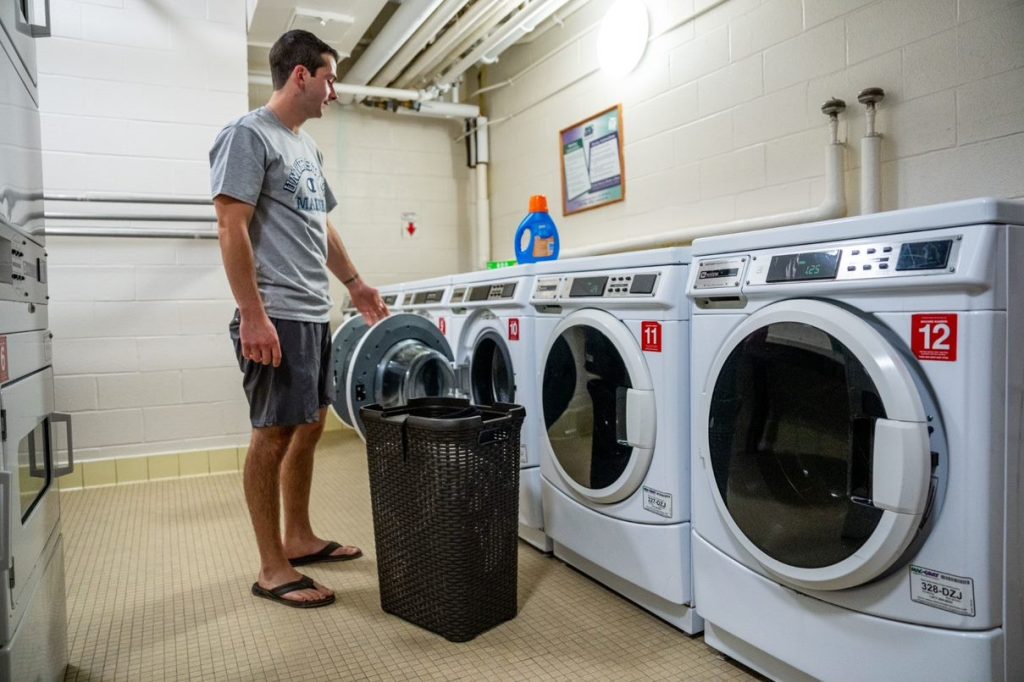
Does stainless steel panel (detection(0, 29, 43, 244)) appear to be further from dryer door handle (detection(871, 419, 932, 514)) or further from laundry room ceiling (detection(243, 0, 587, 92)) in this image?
laundry room ceiling (detection(243, 0, 587, 92))

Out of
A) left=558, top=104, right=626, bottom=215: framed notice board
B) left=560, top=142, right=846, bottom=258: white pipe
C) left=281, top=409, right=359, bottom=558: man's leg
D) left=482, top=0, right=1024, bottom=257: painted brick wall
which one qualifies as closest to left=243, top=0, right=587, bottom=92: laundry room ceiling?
left=482, top=0, right=1024, bottom=257: painted brick wall

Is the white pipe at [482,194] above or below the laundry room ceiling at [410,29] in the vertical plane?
below

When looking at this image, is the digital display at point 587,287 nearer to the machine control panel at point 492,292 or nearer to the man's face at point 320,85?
the machine control panel at point 492,292

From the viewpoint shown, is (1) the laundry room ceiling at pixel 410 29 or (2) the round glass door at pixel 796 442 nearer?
(2) the round glass door at pixel 796 442

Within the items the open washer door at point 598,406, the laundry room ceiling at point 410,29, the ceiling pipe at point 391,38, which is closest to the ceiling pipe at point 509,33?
the laundry room ceiling at point 410,29

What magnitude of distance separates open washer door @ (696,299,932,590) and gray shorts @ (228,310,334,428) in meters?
1.04

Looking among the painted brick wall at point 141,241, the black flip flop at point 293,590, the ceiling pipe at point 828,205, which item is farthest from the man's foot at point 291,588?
the ceiling pipe at point 828,205

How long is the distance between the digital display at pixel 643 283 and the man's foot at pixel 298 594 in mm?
1154

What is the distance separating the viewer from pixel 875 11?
2.03 metres

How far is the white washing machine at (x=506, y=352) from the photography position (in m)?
2.09

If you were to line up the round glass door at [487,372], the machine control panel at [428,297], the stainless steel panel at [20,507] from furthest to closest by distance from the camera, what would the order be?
the machine control panel at [428,297] → the round glass door at [487,372] → the stainless steel panel at [20,507]

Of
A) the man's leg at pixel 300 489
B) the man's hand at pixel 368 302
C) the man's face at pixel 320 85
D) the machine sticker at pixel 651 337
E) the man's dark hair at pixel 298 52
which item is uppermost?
the man's dark hair at pixel 298 52

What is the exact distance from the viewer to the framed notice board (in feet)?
10.3

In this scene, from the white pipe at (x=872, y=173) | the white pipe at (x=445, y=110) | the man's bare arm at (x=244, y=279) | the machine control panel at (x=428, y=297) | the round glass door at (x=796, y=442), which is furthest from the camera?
the white pipe at (x=445, y=110)
